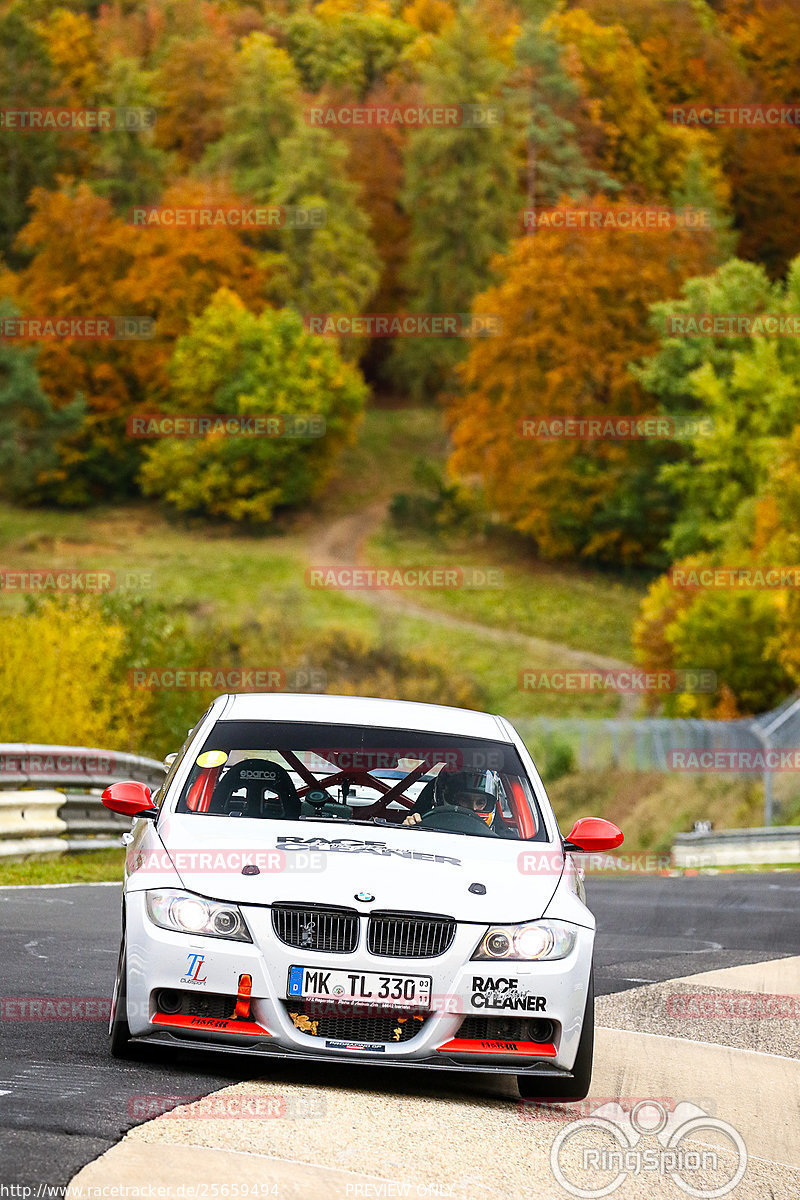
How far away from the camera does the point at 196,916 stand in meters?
6.98

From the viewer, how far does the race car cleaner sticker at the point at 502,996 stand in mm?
6988

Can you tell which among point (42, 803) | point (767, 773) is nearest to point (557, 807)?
point (767, 773)

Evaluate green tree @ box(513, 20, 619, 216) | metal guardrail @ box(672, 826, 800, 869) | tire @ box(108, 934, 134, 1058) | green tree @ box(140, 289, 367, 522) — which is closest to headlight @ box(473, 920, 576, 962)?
tire @ box(108, 934, 134, 1058)

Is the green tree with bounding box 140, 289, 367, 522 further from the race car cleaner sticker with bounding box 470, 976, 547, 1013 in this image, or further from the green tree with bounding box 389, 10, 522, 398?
the race car cleaner sticker with bounding box 470, 976, 547, 1013

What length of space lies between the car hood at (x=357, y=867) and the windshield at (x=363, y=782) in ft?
0.72

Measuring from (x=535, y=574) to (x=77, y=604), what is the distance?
39279mm

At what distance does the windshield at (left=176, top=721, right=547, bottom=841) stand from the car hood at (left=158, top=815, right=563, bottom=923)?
0.72 ft

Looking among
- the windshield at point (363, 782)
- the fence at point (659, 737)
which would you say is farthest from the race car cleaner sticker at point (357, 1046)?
the fence at point (659, 737)

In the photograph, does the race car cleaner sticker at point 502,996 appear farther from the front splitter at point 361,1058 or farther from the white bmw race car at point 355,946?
the front splitter at point 361,1058

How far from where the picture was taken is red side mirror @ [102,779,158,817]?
7777mm

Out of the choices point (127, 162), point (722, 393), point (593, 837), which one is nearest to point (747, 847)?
point (593, 837)

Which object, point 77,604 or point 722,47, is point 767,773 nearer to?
point 77,604

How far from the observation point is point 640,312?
85.0 m

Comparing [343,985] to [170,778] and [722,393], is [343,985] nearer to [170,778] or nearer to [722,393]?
[170,778]
